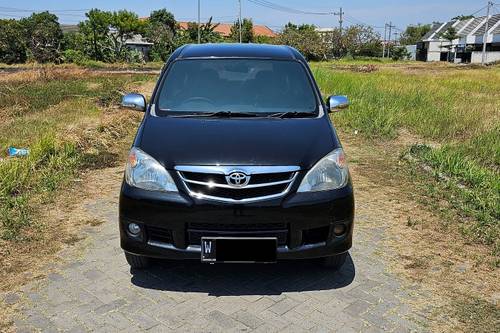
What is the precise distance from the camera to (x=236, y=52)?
464 cm

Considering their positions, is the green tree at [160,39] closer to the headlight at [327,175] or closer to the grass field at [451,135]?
the grass field at [451,135]

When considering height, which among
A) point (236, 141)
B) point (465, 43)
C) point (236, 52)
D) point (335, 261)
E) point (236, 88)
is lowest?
point (335, 261)

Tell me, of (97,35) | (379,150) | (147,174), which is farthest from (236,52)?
(97,35)

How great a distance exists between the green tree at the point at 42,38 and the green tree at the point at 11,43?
2.29ft

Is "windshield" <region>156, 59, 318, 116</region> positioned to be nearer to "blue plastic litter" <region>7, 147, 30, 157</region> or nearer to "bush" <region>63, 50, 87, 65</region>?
"blue plastic litter" <region>7, 147, 30, 157</region>

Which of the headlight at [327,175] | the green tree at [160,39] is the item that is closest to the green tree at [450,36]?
the green tree at [160,39]

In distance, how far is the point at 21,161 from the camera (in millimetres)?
5941

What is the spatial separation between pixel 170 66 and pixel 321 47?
216 feet

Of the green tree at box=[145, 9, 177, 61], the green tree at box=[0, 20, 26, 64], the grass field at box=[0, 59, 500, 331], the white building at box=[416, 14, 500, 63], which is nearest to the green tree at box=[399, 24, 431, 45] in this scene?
the white building at box=[416, 14, 500, 63]

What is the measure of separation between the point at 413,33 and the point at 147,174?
11962 cm

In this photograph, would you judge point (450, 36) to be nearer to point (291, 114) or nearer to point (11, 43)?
point (11, 43)

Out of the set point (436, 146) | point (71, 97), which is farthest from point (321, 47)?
point (436, 146)

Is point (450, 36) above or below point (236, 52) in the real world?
above

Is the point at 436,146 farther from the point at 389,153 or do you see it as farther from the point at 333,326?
the point at 333,326
